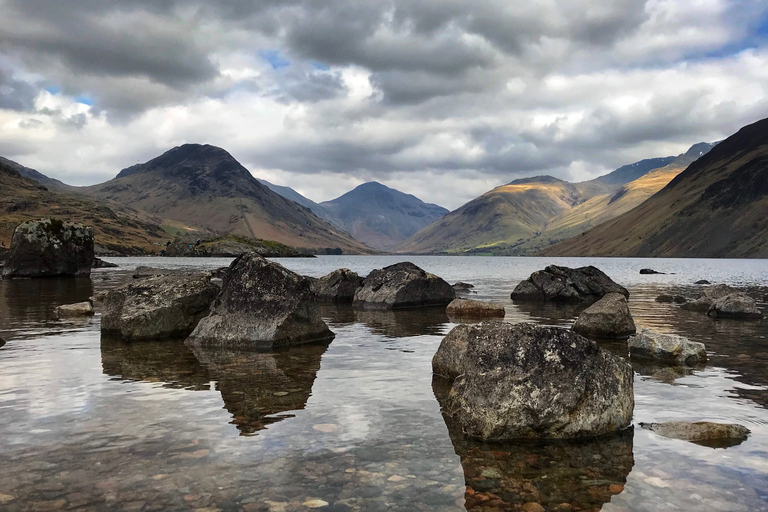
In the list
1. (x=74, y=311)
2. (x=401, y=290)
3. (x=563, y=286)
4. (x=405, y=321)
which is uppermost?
(x=401, y=290)

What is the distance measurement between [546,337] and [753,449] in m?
4.28

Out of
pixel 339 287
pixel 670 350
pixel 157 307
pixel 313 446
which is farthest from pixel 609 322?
pixel 339 287

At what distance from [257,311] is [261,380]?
6707 mm

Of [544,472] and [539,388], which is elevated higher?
[539,388]

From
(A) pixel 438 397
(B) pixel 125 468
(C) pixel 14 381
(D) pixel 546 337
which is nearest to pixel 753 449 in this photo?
(D) pixel 546 337

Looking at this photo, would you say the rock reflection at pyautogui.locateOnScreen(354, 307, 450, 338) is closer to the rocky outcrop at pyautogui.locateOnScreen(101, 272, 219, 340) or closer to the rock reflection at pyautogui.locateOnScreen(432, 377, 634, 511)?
the rocky outcrop at pyautogui.locateOnScreen(101, 272, 219, 340)

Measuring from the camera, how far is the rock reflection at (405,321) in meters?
26.5

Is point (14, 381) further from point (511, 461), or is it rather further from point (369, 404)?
point (511, 461)

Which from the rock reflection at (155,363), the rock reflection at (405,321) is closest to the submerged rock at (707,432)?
the rock reflection at (155,363)

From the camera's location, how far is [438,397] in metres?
14.0

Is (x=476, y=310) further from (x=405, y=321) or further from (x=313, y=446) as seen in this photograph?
(x=313, y=446)

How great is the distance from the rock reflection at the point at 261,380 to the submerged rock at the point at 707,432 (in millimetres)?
8146

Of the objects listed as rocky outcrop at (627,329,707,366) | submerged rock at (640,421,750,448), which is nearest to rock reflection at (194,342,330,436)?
submerged rock at (640,421,750,448)

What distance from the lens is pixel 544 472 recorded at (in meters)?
9.19
